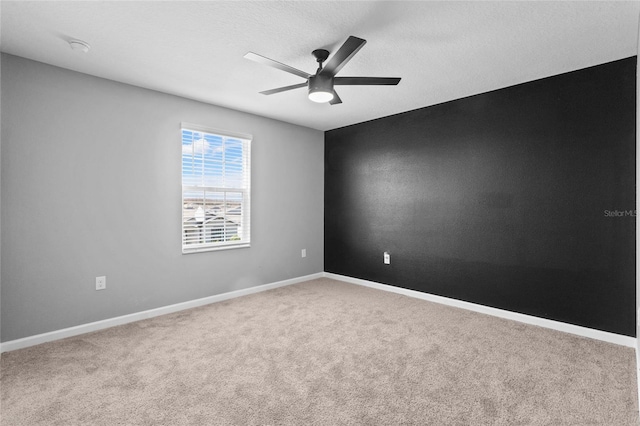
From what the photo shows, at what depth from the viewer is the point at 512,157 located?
332 cm

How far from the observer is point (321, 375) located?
2197 millimetres

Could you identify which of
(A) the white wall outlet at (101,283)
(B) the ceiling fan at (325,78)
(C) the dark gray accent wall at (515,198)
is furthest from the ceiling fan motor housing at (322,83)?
(A) the white wall outlet at (101,283)

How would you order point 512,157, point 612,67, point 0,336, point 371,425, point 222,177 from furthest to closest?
point 222,177 → point 512,157 → point 612,67 → point 0,336 → point 371,425

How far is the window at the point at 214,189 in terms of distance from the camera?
12.2 ft

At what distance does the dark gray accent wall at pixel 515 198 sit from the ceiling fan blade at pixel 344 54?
2.13 metres

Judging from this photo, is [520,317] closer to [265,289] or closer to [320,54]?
[265,289]

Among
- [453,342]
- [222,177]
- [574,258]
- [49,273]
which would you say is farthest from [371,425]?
[222,177]

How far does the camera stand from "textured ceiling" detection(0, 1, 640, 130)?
2.02 meters

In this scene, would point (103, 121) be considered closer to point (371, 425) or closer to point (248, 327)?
point (248, 327)

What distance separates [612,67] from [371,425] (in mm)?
3441

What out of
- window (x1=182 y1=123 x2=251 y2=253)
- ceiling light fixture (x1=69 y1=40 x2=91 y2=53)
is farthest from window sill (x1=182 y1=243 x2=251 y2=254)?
ceiling light fixture (x1=69 y1=40 x2=91 y2=53)

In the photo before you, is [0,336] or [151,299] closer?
[0,336]

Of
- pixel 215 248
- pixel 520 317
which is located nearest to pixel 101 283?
pixel 215 248

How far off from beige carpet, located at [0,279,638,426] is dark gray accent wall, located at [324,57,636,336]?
44 cm
